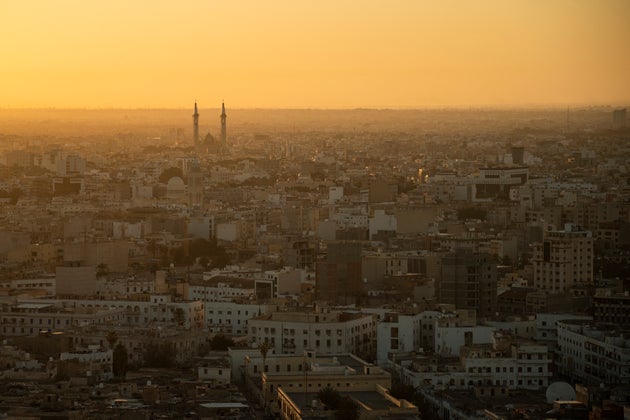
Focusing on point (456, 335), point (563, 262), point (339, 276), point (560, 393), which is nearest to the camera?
point (560, 393)

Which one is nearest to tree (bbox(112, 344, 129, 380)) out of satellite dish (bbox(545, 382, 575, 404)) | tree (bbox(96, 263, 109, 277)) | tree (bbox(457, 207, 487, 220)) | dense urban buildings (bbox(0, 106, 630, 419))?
dense urban buildings (bbox(0, 106, 630, 419))

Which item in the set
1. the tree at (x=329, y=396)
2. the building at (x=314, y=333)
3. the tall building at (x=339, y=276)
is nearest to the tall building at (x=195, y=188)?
the tall building at (x=339, y=276)

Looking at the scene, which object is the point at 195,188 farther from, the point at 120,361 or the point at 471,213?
the point at 120,361

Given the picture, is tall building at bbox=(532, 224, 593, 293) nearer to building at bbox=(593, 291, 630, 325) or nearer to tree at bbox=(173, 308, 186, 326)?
building at bbox=(593, 291, 630, 325)

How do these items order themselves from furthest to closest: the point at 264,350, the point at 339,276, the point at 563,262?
the point at 563,262 < the point at 339,276 < the point at 264,350

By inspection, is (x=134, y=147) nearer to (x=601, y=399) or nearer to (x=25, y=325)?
(x=25, y=325)

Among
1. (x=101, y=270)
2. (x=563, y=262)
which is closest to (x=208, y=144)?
(x=101, y=270)

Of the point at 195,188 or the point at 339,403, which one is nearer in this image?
the point at 339,403
